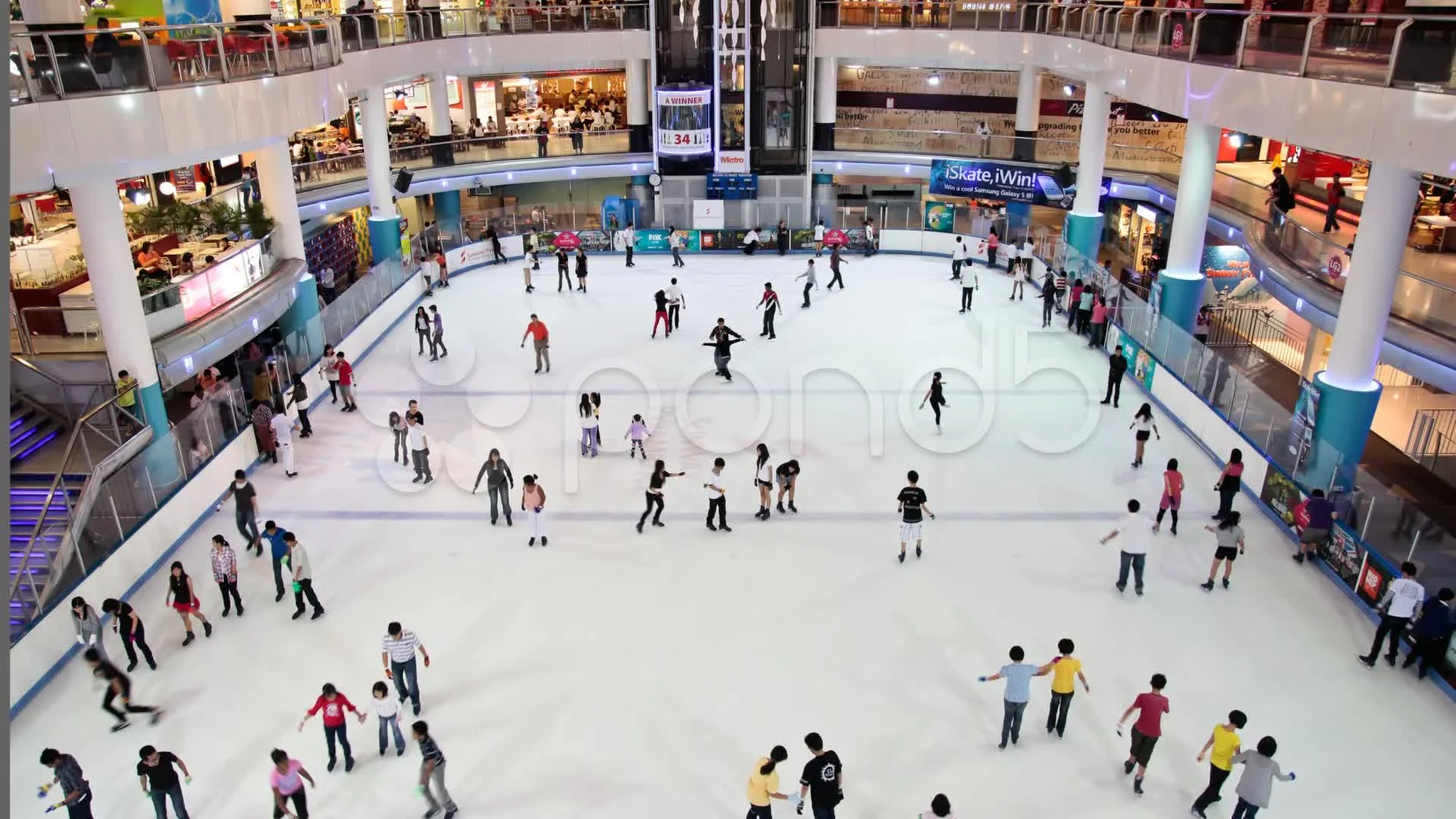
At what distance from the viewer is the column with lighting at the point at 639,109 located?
30.0 metres

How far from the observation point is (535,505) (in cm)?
1230

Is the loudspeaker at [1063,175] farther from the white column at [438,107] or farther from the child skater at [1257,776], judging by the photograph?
the child skater at [1257,776]

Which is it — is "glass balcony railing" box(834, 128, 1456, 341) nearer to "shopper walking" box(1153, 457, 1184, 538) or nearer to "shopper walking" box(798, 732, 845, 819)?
"shopper walking" box(1153, 457, 1184, 538)

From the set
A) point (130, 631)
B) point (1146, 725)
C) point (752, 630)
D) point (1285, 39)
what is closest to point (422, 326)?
point (130, 631)

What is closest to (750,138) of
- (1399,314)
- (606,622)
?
(1399,314)

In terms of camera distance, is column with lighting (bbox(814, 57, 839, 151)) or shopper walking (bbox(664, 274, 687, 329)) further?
column with lighting (bbox(814, 57, 839, 151))

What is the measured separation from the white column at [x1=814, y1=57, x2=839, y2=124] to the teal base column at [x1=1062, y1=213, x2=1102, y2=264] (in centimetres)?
851

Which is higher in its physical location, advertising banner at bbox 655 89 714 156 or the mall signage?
advertising banner at bbox 655 89 714 156

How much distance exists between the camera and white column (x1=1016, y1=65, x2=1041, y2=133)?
28.1 metres

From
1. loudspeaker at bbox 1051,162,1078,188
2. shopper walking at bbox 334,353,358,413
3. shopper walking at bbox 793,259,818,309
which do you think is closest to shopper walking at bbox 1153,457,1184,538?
shopper walking at bbox 793,259,818,309

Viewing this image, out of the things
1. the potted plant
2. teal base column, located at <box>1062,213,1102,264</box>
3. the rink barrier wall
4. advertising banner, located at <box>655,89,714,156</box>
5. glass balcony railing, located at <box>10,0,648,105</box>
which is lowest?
the rink barrier wall

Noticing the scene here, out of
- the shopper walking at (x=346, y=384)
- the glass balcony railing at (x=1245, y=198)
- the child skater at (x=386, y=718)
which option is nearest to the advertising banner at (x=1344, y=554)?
the glass balcony railing at (x=1245, y=198)

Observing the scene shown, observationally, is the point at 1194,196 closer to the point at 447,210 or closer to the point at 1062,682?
the point at 1062,682

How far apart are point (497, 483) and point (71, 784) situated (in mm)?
5774
